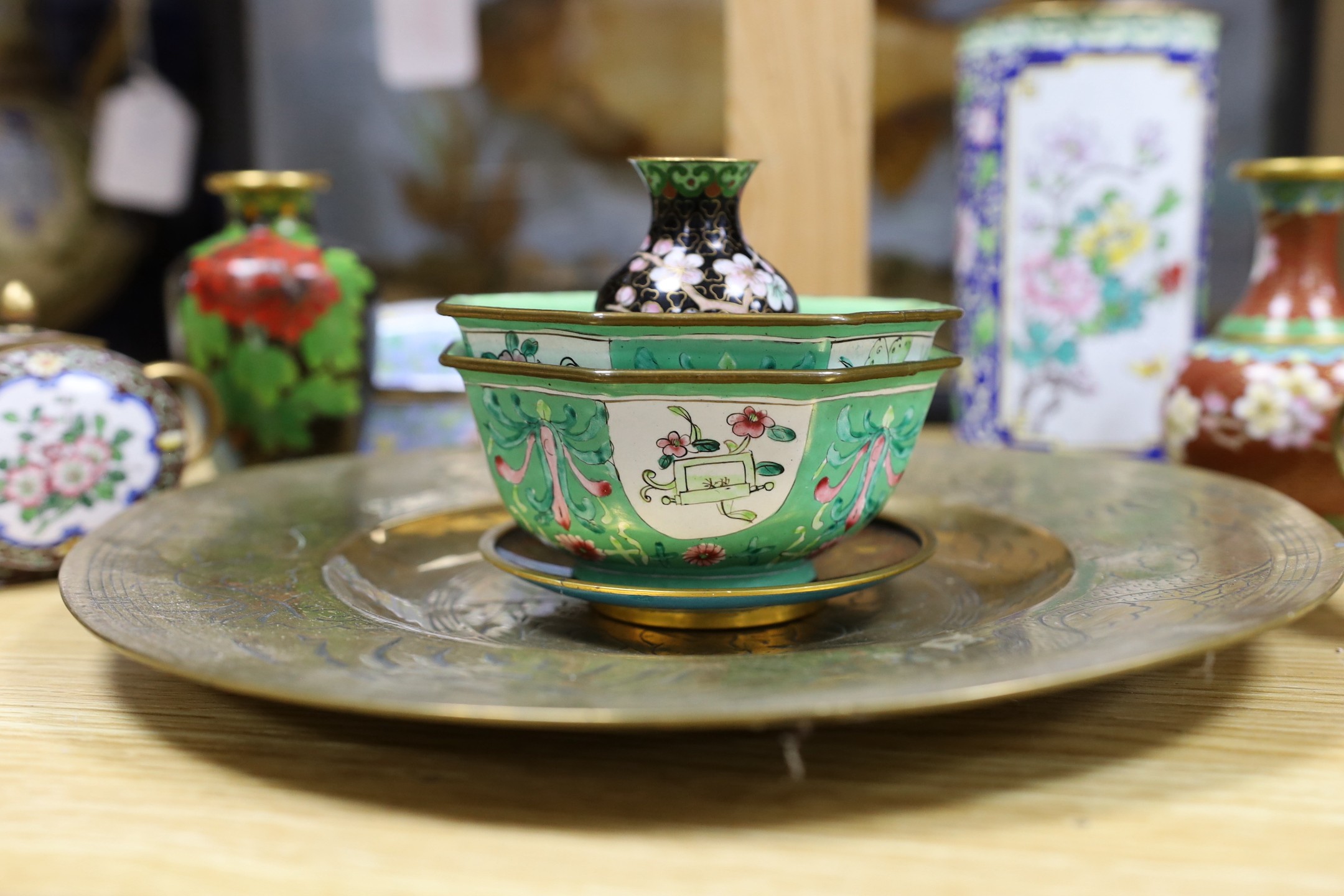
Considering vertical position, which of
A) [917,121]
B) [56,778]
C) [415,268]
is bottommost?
[56,778]

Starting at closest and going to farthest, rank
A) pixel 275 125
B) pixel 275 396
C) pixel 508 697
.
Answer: pixel 508 697 → pixel 275 396 → pixel 275 125

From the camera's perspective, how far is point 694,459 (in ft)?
1.54

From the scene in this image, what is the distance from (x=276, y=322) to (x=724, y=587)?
1.72 feet

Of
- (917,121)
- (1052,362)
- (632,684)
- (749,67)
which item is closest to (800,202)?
(749,67)

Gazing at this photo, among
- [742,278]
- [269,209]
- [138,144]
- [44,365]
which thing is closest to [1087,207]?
[742,278]

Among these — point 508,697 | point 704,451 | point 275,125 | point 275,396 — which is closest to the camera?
point 508,697

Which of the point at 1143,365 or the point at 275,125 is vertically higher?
the point at 275,125

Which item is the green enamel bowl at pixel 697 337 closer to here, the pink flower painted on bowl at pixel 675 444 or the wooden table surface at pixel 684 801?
the pink flower painted on bowl at pixel 675 444

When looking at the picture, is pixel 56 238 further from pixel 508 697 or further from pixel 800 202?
pixel 508 697

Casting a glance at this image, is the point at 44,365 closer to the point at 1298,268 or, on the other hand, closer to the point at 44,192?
the point at 44,192

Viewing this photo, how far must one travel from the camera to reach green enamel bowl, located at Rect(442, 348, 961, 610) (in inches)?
18.2

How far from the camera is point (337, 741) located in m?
Answer: 0.42

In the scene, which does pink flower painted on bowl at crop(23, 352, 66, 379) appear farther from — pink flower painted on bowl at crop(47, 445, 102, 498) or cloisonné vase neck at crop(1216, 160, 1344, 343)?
cloisonné vase neck at crop(1216, 160, 1344, 343)

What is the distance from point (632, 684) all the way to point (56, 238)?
108cm
